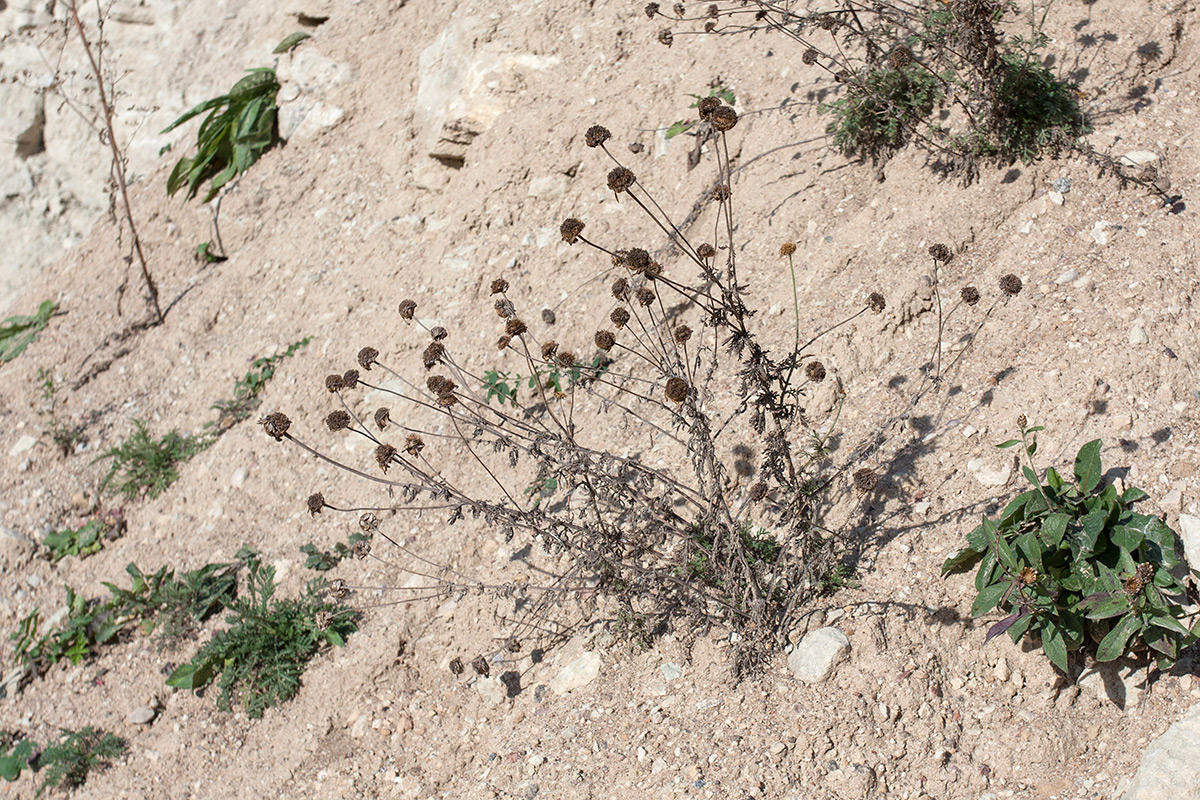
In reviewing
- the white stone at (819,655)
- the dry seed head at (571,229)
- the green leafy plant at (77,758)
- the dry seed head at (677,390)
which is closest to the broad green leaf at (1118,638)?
the white stone at (819,655)

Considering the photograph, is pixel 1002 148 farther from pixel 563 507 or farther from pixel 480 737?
pixel 480 737

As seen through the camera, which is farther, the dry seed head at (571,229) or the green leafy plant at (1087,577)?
the dry seed head at (571,229)

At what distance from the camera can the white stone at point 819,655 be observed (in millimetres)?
2877

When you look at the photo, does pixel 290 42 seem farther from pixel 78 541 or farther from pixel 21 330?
pixel 78 541

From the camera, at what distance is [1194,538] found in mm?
2654

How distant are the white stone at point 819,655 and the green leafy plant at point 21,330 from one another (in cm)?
603

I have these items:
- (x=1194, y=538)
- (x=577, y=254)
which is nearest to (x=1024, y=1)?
(x=577, y=254)

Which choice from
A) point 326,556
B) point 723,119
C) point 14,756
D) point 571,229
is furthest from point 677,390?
point 14,756

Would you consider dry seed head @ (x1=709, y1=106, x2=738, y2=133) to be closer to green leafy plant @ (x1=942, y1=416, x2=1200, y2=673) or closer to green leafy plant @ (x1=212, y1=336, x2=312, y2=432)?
green leafy plant @ (x1=942, y1=416, x2=1200, y2=673)

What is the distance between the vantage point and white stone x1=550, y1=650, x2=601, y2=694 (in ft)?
10.7

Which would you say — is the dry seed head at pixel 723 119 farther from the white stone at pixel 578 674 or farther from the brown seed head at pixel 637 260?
the white stone at pixel 578 674

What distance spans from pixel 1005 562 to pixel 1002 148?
2.04 m

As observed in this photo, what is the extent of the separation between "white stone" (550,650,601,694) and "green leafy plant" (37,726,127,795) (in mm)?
2122

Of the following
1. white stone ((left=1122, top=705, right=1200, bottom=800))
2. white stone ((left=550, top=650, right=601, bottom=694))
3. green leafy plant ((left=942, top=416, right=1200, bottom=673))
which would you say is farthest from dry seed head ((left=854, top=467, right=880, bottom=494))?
white stone ((left=550, top=650, right=601, bottom=694))
